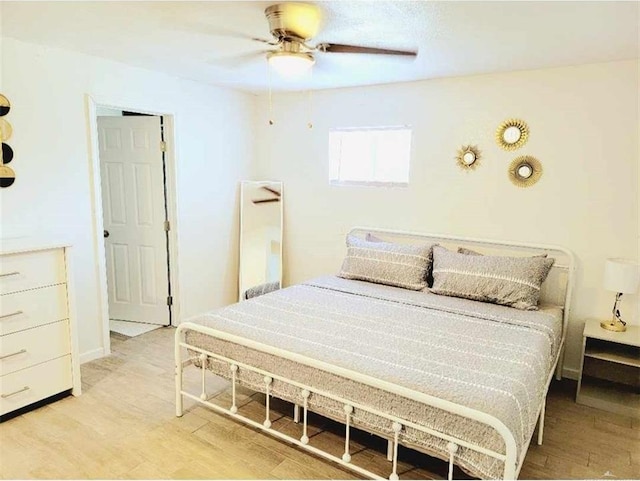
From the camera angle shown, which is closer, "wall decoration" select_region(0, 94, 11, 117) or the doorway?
"wall decoration" select_region(0, 94, 11, 117)

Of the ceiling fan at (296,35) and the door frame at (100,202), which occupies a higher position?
the ceiling fan at (296,35)

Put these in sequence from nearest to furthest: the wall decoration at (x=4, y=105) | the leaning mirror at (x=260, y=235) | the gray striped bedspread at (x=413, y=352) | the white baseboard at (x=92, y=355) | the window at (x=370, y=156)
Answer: the gray striped bedspread at (x=413, y=352) < the wall decoration at (x=4, y=105) < the white baseboard at (x=92, y=355) < the window at (x=370, y=156) < the leaning mirror at (x=260, y=235)

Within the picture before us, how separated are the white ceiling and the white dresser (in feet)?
4.27

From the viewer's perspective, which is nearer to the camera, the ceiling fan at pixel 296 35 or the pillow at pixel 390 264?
the ceiling fan at pixel 296 35

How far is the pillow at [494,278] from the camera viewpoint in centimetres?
288

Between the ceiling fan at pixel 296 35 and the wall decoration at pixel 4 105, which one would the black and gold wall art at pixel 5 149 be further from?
the ceiling fan at pixel 296 35

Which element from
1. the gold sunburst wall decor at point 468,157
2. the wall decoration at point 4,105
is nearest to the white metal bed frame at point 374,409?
the gold sunburst wall decor at point 468,157

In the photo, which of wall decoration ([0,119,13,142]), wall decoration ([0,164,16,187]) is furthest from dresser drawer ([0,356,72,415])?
wall decoration ([0,119,13,142])

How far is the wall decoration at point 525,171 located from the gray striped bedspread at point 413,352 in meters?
0.98

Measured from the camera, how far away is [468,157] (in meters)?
3.45

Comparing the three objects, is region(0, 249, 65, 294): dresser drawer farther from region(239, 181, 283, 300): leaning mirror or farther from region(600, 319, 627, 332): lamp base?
region(600, 319, 627, 332): lamp base

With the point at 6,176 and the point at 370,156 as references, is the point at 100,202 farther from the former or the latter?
the point at 370,156

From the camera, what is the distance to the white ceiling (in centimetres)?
207

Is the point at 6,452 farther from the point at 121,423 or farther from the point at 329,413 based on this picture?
the point at 329,413
